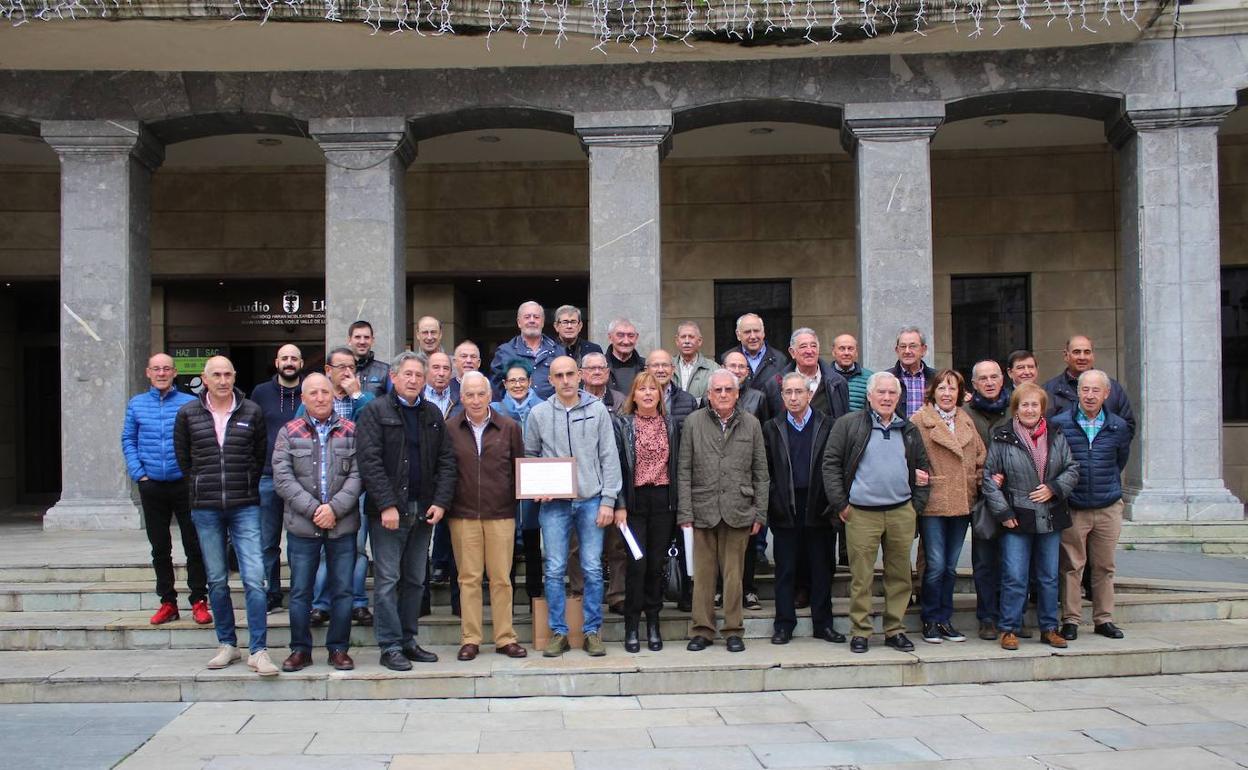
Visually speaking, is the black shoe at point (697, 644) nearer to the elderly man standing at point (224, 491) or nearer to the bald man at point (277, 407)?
the elderly man standing at point (224, 491)

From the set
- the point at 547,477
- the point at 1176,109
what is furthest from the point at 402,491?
the point at 1176,109

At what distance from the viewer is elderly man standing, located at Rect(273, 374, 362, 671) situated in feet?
21.8

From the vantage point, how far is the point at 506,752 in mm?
5582

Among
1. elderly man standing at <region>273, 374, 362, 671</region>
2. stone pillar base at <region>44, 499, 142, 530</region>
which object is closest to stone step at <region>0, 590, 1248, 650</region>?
elderly man standing at <region>273, 374, 362, 671</region>

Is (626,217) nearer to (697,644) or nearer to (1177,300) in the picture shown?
(697,644)

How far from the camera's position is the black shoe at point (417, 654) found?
7.00 meters

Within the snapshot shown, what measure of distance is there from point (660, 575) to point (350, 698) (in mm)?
2204

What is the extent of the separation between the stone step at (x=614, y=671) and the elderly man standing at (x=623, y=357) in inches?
81.8

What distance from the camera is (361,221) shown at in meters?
11.4

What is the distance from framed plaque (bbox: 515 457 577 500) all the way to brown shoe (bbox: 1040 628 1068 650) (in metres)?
3.47

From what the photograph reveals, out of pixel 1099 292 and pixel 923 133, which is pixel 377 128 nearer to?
pixel 923 133

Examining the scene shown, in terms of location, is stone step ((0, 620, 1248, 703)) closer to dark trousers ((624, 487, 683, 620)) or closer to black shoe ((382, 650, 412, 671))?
black shoe ((382, 650, 412, 671))

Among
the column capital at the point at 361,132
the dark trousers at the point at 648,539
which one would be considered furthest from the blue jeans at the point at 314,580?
the column capital at the point at 361,132

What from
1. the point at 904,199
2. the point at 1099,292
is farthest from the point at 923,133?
the point at 1099,292
